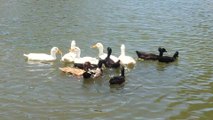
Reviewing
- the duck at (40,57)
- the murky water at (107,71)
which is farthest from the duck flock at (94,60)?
the murky water at (107,71)

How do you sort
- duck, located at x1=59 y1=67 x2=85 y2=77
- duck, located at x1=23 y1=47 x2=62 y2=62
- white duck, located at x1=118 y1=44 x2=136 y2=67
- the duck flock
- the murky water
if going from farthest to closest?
1. duck, located at x1=23 y1=47 x2=62 y2=62
2. white duck, located at x1=118 y1=44 x2=136 y2=67
3. the duck flock
4. duck, located at x1=59 y1=67 x2=85 y2=77
5. the murky water

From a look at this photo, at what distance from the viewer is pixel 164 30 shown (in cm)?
2422

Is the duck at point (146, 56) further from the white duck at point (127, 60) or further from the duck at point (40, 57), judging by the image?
the duck at point (40, 57)

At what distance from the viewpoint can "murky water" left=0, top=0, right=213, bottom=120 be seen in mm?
12375

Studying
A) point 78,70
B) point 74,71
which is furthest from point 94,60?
point 74,71

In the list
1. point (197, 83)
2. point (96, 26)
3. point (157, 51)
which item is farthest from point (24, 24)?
point (197, 83)

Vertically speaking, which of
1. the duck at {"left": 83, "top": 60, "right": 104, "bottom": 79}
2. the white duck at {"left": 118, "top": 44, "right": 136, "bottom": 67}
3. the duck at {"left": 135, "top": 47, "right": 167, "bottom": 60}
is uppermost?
the duck at {"left": 135, "top": 47, "right": 167, "bottom": 60}

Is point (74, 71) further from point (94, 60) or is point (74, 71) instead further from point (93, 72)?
point (94, 60)

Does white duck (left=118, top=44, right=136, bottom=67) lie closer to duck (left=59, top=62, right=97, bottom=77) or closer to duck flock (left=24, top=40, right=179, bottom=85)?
duck flock (left=24, top=40, right=179, bottom=85)

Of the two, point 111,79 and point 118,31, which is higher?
point 118,31

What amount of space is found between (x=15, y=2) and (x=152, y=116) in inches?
921

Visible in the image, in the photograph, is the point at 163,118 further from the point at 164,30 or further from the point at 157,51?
the point at 164,30

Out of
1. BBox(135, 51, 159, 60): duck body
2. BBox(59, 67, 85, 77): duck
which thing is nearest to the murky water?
BBox(135, 51, 159, 60): duck body

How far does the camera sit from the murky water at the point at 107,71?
12.4 meters
